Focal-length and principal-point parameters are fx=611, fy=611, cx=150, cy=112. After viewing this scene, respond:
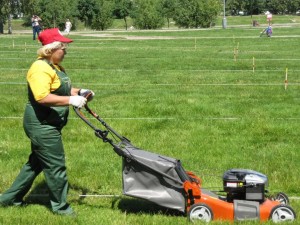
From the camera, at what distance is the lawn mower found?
20.0 ft

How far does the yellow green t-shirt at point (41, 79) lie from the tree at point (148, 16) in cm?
5913

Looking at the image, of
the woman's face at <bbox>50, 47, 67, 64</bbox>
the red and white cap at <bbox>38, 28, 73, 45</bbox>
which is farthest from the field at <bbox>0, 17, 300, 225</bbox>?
the red and white cap at <bbox>38, 28, 73, 45</bbox>

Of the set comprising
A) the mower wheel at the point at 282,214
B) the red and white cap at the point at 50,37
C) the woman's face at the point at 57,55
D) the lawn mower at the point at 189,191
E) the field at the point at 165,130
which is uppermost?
the red and white cap at the point at 50,37

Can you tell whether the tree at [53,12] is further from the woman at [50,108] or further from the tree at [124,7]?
the woman at [50,108]

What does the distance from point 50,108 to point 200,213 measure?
1.83 metres

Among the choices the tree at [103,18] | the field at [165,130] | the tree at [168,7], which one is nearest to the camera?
the field at [165,130]

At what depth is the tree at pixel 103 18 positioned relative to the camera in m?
66.8

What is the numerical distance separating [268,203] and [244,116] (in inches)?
221

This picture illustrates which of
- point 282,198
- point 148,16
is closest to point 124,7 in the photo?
point 148,16

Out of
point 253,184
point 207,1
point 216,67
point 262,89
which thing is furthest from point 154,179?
point 207,1

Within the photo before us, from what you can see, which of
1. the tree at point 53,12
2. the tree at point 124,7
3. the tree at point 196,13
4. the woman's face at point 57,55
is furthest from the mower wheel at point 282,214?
the tree at point 124,7

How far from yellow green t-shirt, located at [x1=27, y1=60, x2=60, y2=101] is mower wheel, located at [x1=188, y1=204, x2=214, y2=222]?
1843 millimetres

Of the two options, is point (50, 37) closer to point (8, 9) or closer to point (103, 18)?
point (8, 9)

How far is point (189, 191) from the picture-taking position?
6.11 meters
